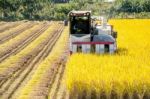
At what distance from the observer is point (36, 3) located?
103 m

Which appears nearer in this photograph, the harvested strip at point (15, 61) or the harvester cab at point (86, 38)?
the harvested strip at point (15, 61)

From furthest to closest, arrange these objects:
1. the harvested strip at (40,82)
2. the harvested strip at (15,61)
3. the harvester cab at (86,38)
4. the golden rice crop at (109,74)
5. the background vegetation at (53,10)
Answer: the background vegetation at (53,10), the harvester cab at (86,38), the harvested strip at (15,61), the harvested strip at (40,82), the golden rice crop at (109,74)

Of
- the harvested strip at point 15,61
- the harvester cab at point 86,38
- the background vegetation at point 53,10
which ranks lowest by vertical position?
the background vegetation at point 53,10

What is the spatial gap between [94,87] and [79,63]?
4130 mm

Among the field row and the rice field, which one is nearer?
the rice field

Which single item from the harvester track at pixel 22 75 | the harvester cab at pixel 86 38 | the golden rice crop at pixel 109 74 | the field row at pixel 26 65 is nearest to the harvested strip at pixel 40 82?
the field row at pixel 26 65

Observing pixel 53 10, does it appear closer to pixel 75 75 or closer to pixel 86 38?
pixel 86 38

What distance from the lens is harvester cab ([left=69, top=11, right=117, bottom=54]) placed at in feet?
76.4

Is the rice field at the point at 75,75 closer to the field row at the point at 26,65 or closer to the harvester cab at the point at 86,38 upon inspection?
the field row at the point at 26,65

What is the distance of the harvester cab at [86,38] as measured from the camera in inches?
917

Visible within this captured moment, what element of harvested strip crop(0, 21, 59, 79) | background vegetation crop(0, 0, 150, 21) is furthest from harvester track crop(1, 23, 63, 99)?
background vegetation crop(0, 0, 150, 21)

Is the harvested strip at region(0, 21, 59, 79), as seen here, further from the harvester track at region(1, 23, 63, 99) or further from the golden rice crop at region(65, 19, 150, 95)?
the golden rice crop at region(65, 19, 150, 95)

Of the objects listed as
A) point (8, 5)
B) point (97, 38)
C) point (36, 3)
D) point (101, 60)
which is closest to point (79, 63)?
point (101, 60)

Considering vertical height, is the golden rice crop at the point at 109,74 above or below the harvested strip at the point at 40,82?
above
